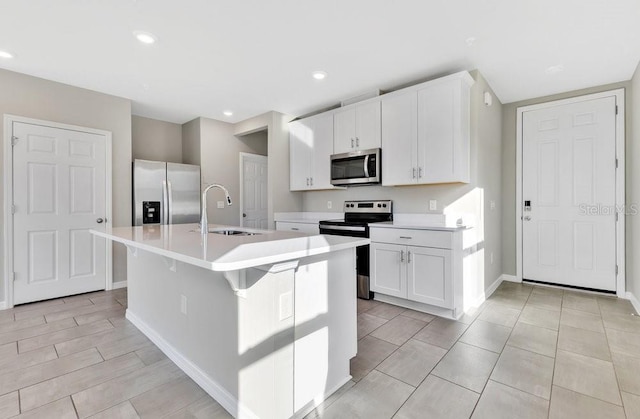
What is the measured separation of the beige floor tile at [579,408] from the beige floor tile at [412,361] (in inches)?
24.9

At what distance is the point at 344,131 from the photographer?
3.92 m

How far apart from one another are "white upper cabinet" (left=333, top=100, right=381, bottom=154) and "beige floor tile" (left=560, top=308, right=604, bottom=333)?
2482 millimetres

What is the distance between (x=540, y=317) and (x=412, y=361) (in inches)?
63.3

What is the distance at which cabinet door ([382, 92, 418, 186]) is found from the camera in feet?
10.7

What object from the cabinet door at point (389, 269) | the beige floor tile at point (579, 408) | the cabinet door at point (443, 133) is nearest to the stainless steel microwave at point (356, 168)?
the cabinet door at point (443, 133)

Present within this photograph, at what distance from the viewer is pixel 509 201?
407 centimetres

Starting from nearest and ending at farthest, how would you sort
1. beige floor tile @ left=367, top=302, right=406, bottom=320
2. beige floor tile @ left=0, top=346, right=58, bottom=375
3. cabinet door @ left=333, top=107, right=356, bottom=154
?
beige floor tile @ left=0, top=346, right=58, bottom=375
beige floor tile @ left=367, top=302, right=406, bottom=320
cabinet door @ left=333, top=107, right=356, bottom=154

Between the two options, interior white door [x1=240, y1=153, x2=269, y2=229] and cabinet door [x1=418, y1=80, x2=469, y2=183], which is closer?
cabinet door [x1=418, y1=80, x2=469, y2=183]

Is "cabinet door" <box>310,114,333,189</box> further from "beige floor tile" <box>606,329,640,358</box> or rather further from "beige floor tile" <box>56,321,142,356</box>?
"beige floor tile" <box>606,329,640,358</box>

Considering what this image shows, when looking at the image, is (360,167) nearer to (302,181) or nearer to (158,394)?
(302,181)

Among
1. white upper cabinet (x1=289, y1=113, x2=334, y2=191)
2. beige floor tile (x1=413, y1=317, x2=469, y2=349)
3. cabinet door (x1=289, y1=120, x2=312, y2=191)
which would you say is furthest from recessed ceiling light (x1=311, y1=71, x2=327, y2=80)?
beige floor tile (x1=413, y1=317, x2=469, y2=349)

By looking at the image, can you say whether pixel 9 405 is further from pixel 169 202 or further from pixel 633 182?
pixel 633 182

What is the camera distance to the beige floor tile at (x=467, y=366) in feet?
5.92

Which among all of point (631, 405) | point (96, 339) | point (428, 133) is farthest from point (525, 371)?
point (96, 339)
